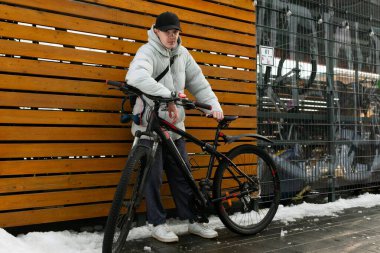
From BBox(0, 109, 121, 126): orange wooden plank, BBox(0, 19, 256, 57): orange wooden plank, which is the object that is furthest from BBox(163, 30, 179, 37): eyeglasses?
BBox(0, 109, 121, 126): orange wooden plank

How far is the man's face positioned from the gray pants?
3.00ft

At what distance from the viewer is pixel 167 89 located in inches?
118

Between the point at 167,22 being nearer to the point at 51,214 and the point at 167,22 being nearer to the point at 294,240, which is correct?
the point at 51,214

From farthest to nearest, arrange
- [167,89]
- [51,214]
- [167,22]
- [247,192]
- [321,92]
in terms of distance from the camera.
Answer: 1. [321,92]
2. [247,192]
3. [51,214]
4. [167,22]
5. [167,89]

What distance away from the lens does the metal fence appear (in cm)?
475

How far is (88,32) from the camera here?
11.4 feet

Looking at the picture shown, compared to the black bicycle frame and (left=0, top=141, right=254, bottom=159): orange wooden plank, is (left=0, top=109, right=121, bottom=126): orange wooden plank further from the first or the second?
the black bicycle frame

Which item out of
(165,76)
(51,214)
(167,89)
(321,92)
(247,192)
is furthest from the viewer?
(321,92)

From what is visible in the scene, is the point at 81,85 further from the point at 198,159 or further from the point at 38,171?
the point at 198,159

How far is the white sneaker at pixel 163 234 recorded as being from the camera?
3.24 metres

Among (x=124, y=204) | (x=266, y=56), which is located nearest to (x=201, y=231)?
(x=124, y=204)

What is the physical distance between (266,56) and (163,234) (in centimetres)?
260

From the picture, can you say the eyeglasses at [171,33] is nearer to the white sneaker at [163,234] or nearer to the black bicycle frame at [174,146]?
the black bicycle frame at [174,146]

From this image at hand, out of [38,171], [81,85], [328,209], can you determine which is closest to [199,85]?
[81,85]
